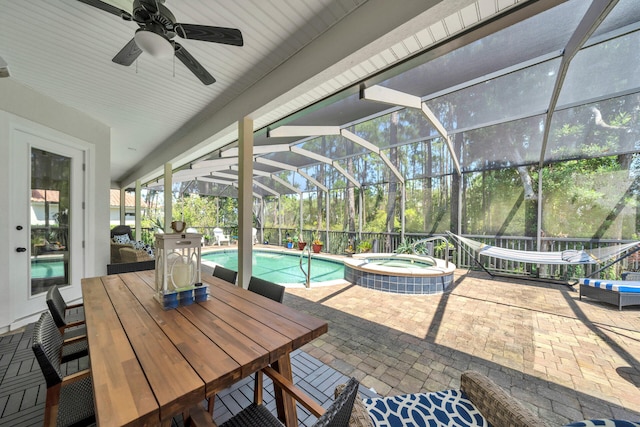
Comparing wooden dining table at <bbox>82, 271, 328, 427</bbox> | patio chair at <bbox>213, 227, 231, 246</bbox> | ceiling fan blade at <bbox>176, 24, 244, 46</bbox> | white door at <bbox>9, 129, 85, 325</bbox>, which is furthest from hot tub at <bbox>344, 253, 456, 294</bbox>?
patio chair at <bbox>213, 227, 231, 246</bbox>

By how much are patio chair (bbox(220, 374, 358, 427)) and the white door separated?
3877 millimetres

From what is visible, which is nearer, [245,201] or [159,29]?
[159,29]

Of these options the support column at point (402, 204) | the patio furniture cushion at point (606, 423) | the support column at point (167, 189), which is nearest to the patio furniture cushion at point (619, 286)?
the support column at point (402, 204)

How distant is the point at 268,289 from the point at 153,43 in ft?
6.65

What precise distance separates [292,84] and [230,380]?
2601mm

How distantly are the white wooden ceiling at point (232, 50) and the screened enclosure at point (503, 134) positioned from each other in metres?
0.50

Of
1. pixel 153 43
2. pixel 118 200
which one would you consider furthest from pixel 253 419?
pixel 118 200

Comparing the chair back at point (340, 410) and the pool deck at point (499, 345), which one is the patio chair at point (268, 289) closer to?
the pool deck at point (499, 345)

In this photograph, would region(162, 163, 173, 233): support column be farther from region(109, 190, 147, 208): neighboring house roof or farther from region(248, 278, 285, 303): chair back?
region(109, 190, 147, 208): neighboring house roof

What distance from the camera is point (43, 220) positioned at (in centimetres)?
346

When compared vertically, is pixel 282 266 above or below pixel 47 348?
below

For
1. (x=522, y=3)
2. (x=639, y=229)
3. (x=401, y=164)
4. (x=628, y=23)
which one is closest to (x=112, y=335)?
(x=522, y=3)

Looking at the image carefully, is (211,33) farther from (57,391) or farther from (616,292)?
(616,292)

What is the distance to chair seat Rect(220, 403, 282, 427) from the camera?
3.74 ft
